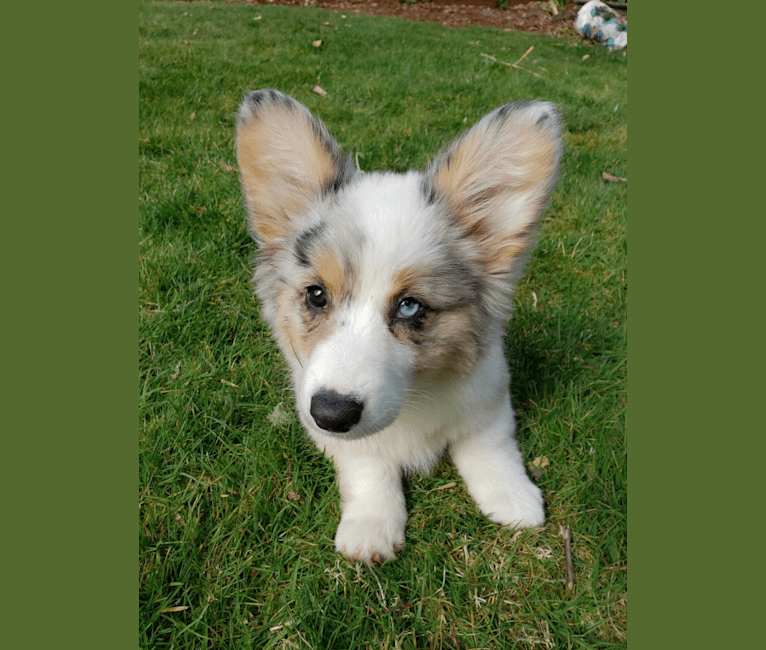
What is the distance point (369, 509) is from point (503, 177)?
1.42 meters

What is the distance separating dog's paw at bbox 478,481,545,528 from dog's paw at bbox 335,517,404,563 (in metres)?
0.39

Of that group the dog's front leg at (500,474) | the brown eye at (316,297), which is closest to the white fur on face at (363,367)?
the brown eye at (316,297)

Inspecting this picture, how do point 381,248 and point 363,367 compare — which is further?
point 381,248

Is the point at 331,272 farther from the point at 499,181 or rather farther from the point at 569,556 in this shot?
the point at 569,556

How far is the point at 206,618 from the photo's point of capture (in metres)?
1.87

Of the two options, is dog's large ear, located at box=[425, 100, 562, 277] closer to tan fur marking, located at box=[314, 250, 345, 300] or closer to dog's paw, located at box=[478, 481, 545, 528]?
tan fur marking, located at box=[314, 250, 345, 300]

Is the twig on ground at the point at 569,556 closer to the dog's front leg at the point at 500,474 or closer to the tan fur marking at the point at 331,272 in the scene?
the dog's front leg at the point at 500,474

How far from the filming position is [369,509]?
2164 millimetres

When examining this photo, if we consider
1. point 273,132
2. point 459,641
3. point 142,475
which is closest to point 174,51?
point 273,132

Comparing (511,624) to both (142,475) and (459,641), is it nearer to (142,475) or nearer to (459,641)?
(459,641)

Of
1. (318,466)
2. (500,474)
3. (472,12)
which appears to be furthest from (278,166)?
(472,12)

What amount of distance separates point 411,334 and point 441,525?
2.89 feet

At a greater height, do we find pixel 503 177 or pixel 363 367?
pixel 503 177

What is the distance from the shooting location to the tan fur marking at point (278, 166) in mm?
2133
